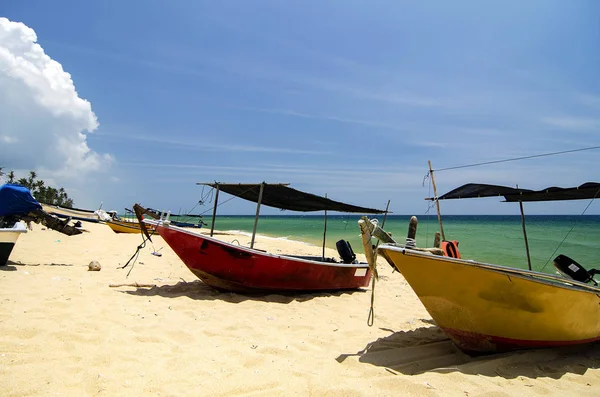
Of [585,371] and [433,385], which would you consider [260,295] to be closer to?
[433,385]

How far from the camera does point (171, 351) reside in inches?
127

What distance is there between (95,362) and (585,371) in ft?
16.3

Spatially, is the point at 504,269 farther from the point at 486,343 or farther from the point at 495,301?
the point at 486,343

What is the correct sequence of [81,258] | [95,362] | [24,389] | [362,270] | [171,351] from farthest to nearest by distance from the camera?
[81,258] → [362,270] → [171,351] → [95,362] → [24,389]

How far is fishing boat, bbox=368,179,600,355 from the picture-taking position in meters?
3.33

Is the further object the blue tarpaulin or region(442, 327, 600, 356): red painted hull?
the blue tarpaulin

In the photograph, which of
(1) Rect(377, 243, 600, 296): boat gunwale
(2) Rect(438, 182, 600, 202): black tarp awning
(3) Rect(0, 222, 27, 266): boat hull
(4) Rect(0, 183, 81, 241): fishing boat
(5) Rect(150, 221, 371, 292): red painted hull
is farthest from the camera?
(4) Rect(0, 183, 81, 241): fishing boat

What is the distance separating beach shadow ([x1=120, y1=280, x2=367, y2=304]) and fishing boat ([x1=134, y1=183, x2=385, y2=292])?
134 millimetres

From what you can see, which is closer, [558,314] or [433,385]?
[433,385]

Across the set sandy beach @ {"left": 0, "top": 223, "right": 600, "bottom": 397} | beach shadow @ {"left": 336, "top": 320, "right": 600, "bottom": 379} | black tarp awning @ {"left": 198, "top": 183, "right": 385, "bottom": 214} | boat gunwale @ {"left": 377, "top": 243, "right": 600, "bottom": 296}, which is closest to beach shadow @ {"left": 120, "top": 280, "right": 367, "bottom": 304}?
sandy beach @ {"left": 0, "top": 223, "right": 600, "bottom": 397}

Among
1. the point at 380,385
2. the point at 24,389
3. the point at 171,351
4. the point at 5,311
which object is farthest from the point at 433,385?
the point at 5,311

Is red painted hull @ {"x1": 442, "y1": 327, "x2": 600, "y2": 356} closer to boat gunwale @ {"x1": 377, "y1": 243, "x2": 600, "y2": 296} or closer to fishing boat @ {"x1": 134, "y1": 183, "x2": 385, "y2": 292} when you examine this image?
boat gunwale @ {"x1": 377, "y1": 243, "x2": 600, "y2": 296}

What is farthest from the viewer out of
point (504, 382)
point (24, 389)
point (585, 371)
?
point (585, 371)

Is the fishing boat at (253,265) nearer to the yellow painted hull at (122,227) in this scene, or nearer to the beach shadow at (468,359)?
the beach shadow at (468,359)
